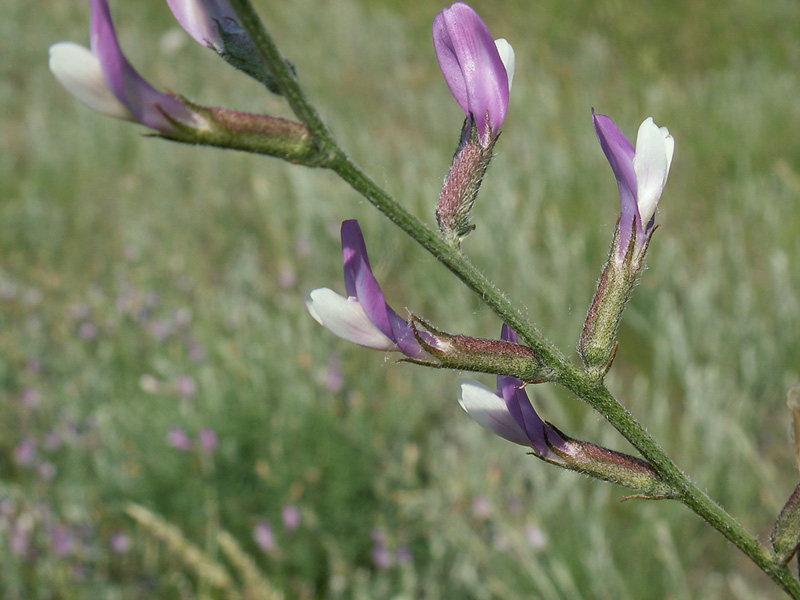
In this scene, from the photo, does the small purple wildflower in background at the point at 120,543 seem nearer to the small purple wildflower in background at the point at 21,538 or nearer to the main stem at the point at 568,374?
the small purple wildflower in background at the point at 21,538

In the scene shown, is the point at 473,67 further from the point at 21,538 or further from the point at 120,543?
the point at 21,538

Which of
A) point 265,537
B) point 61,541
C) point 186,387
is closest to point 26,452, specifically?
point 61,541

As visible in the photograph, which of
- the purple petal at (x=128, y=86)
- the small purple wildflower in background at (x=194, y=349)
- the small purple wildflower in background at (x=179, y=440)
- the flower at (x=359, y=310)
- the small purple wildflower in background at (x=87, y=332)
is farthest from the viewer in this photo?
the small purple wildflower in background at (x=87, y=332)

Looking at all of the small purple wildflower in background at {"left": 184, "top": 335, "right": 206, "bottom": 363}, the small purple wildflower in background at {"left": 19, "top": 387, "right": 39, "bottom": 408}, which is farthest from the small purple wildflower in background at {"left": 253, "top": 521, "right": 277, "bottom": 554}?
the small purple wildflower in background at {"left": 19, "top": 387, "right": 39, "bottom": 408}

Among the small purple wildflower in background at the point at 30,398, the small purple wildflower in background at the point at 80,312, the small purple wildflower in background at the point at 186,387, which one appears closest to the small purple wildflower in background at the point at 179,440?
the small purple wildflower in background at the point at 186,387

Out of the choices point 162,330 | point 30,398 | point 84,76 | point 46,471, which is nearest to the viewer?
point 84,76

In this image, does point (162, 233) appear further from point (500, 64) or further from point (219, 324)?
point (500, 64)
